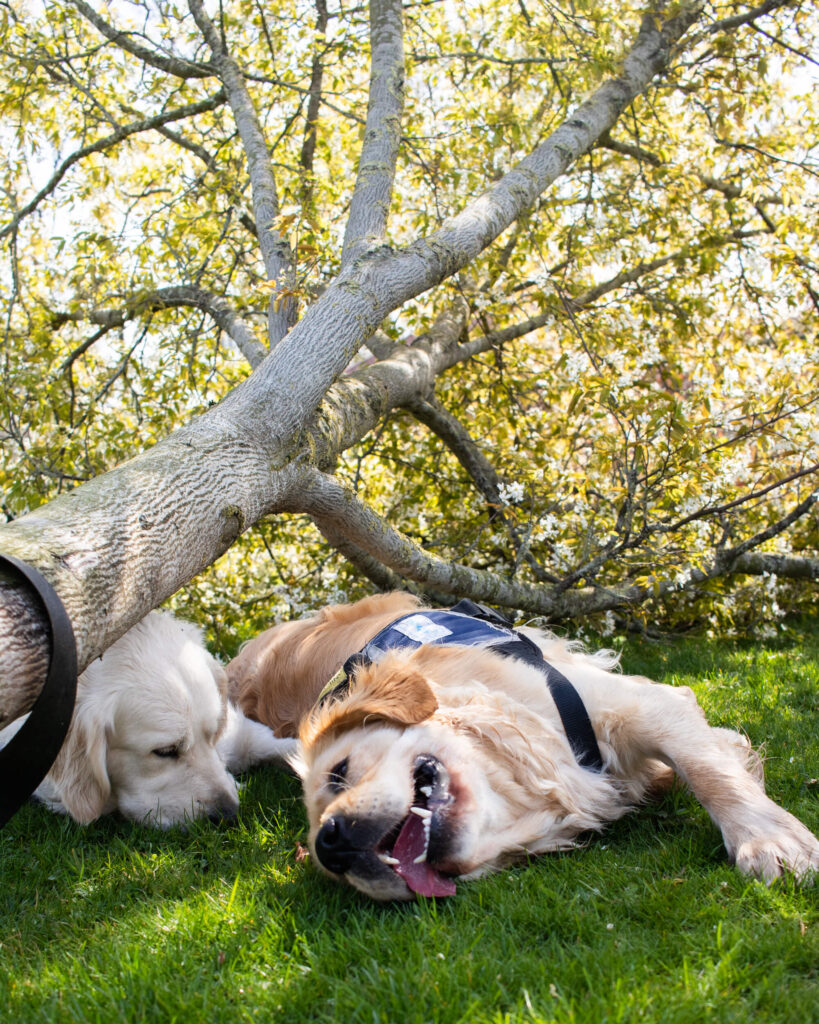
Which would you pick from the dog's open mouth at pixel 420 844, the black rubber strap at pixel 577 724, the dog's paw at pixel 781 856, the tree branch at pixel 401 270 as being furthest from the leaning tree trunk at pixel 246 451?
the dog's paw at pixel 781 856

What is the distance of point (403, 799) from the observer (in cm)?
212

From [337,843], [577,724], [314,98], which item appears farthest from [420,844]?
[314,98]

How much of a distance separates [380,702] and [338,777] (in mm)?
237

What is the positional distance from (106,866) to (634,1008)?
68.9 inches

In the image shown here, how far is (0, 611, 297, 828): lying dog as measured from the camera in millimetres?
2980

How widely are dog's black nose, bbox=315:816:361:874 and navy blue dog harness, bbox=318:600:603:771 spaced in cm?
60

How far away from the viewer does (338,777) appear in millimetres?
2342

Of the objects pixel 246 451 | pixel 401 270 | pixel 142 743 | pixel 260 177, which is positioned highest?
pixel 260 177

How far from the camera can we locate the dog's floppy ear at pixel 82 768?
2953 millimetres

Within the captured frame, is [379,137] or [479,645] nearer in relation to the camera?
[479,645]

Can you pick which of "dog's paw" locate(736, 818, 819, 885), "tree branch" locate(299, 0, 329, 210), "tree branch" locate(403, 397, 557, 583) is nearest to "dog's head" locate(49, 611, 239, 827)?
"dog's paw" locate(736, 818, 819, 885)

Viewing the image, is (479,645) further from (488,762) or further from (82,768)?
(82,768)

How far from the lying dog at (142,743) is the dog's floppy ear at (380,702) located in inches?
30.8

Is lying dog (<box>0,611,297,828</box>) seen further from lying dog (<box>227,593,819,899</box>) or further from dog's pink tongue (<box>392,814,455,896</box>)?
dog's pink tongue (<box>392,814,455,896</box>)
